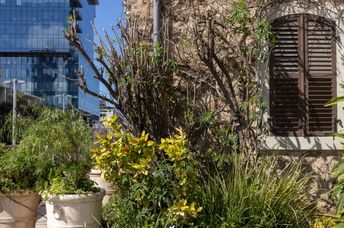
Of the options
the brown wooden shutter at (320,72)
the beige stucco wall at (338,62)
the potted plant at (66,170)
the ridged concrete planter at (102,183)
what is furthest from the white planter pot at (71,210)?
the brown wooden shutter at (320,72)

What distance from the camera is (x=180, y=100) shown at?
19.2 ft

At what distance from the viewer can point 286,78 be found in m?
5.96

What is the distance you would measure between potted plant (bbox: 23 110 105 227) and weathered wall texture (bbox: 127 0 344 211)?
152 centimetres

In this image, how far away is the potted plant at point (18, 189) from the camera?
4746mm

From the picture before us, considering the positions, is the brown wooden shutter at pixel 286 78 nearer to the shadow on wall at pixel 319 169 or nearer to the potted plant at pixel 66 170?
the shadow on wall at pixel 319 169

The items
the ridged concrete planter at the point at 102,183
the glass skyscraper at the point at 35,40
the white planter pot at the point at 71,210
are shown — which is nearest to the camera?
the white planter pot at the point at 71,210

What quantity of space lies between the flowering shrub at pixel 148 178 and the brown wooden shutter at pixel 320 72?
A: 2.26 meters

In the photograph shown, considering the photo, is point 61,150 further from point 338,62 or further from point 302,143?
point 338,62

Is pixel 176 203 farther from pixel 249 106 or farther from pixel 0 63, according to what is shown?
pixel 0 63

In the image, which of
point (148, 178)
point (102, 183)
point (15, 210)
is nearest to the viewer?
point (148, 178)

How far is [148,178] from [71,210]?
81 cm

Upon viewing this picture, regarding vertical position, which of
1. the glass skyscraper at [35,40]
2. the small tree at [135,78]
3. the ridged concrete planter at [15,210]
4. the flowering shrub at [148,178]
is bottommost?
the ridged concrete planter at [15,210]

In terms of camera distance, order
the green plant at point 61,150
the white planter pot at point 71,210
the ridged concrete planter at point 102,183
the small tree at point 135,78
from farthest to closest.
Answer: the ridged concrete planter at point 102,183, the small tree at point 135,78, the green plant at point 61,150, the white planter pot at point 71,210

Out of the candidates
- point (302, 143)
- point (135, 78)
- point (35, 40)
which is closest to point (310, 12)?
point (302, 143)
